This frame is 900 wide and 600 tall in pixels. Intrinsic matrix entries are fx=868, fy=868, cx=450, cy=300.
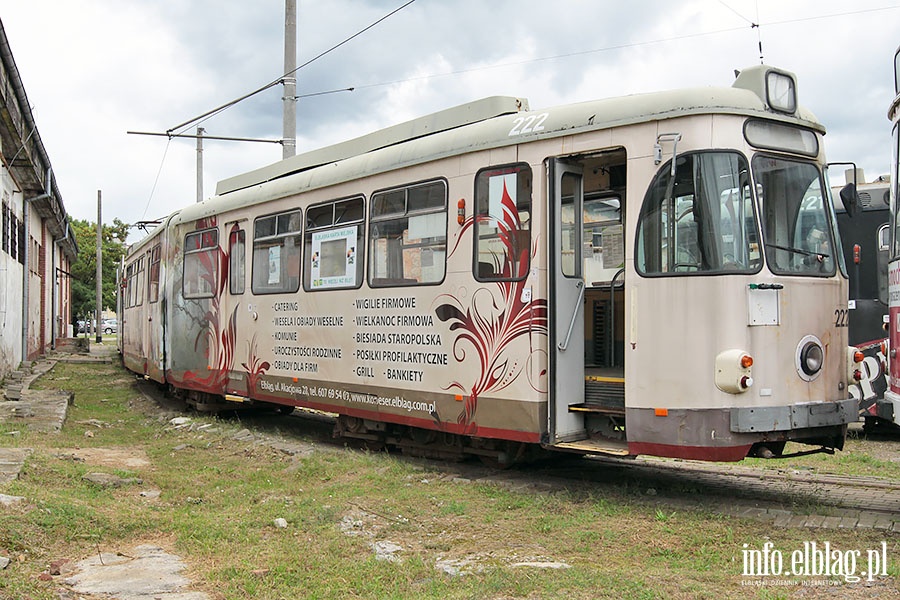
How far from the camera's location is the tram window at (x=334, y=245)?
9.62 meters

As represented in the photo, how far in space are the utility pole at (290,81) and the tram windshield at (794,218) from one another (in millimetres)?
9572

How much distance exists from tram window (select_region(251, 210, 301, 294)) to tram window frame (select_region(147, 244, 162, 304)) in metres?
4.92

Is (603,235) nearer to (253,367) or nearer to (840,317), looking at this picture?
(840,317)

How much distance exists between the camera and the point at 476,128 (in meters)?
8.26

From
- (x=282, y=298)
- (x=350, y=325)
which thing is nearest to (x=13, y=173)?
(x=282, y=298)

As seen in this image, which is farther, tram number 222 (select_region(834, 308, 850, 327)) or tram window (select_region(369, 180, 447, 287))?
tram window (select_region(369, 180, 447, 287))

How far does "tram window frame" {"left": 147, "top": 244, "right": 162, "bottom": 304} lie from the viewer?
16009 millimetres

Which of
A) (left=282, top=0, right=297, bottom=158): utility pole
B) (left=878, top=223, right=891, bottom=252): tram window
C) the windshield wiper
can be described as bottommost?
the windshield wiper

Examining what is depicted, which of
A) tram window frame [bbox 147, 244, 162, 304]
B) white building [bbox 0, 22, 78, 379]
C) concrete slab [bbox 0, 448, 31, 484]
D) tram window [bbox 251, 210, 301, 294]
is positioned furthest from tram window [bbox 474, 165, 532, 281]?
white building [bbox 0, 22, 78, 379]

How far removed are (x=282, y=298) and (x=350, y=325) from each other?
1.67 metres

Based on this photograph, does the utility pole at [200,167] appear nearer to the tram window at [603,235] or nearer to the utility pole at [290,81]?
the utility pole at [290,81]

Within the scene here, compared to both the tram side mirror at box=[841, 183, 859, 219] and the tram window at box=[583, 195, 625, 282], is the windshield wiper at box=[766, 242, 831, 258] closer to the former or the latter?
the tram side mirror at box=[841, 183, 859, 219]

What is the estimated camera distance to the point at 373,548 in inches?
231

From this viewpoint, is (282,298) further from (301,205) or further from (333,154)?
(333,154)
